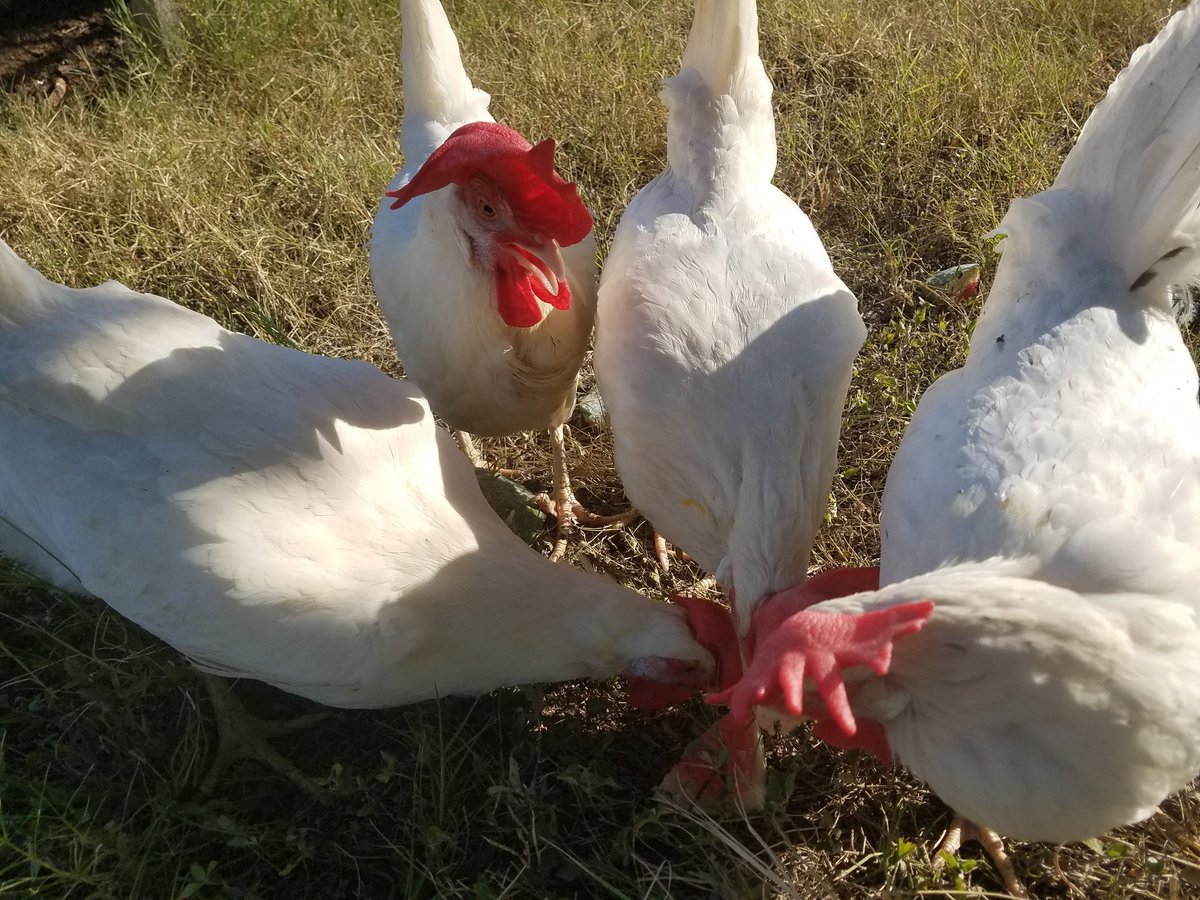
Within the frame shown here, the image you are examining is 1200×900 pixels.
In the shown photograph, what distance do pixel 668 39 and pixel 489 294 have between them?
3.00 meters

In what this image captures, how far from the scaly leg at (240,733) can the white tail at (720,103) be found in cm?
202

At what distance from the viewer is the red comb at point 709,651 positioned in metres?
1.91

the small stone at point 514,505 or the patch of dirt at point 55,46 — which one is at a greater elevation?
the patch of dirt at point 55,46

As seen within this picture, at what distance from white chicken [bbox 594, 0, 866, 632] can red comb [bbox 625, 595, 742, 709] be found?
0.21 ft

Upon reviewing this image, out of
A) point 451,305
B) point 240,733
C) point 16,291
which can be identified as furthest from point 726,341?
point 16,291

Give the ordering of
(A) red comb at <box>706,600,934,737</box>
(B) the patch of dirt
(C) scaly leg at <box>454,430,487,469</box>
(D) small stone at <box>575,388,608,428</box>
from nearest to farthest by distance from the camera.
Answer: (A) red comb at <box>706,600,934,737</box>
(C) scaly leg at <box>454,430,487,469</box>
(D) small stone at <box>575,388,608,428</box>
(B) the patch of dirt

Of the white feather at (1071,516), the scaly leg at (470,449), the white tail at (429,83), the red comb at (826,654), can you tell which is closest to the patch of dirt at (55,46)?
the white tail at (429,83)

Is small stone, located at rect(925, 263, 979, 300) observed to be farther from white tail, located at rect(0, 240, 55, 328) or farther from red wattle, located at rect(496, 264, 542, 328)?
white tail, located at rect(0, 240, 55, 328)

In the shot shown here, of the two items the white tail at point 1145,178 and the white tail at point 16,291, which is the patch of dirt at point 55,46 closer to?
the white tail at point 16,291

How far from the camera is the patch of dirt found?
178 inches

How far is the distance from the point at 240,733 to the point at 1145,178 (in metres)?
2.80

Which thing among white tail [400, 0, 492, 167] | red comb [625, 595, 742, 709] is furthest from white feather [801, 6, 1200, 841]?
white tail [400, 0, 492, 167]

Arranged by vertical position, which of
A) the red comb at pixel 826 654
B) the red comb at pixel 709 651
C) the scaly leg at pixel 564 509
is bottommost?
the scaly leg at pixel 564 509

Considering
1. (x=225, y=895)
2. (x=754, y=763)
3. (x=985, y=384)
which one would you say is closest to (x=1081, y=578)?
(x=985, y=384)
